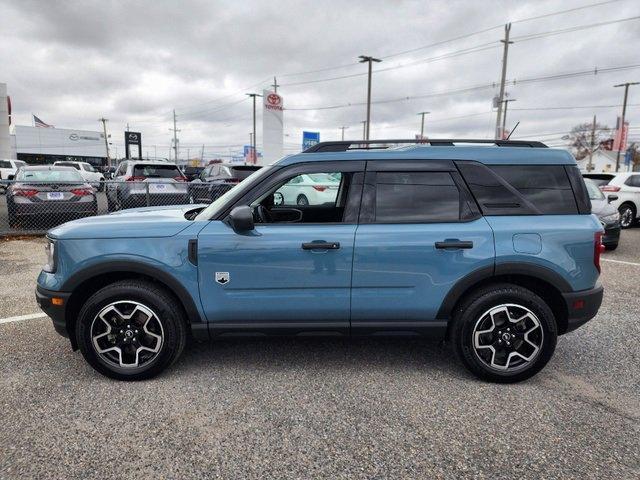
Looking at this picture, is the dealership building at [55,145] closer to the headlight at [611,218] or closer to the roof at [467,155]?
the headlight at [611,218]

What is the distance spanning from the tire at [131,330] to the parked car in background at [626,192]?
39.7 feet

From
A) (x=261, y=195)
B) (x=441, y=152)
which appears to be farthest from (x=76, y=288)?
(x=441, y=152)

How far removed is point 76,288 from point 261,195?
60.3 inches

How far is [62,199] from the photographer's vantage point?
30.1ft

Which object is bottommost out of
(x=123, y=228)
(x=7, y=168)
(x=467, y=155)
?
(x=123, y=228)

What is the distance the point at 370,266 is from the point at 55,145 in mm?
87447

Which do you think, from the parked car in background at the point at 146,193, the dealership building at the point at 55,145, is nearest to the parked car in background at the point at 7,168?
the parked car in background at the point at 146,193

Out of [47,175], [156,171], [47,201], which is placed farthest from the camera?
[156,171]

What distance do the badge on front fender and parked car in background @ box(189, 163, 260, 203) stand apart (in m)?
4.72

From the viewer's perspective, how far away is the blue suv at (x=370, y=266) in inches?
123

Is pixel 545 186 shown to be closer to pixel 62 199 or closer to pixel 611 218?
pixel 611 218

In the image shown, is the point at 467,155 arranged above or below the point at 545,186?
above

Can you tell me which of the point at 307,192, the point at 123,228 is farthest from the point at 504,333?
the point at 307,192

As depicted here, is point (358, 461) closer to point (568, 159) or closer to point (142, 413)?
point (142, 413)
